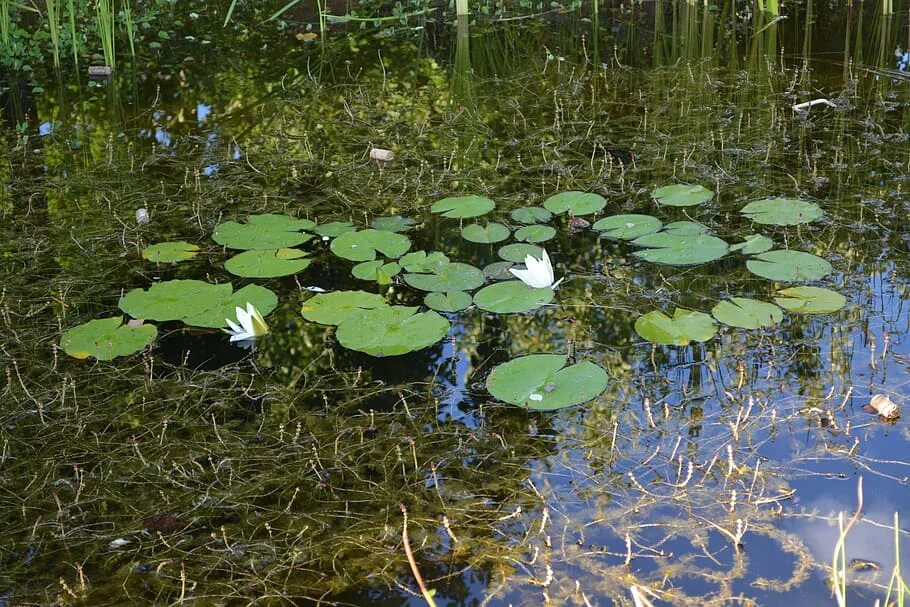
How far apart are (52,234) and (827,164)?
3.51m

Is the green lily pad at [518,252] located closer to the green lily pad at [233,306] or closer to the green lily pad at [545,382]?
the green lily pad at [545,382]

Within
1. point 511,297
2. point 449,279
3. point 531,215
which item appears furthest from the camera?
point 531,215

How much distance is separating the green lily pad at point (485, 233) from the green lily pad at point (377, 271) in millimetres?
380

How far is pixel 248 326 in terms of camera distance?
3.33 m

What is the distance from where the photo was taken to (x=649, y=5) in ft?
26.2

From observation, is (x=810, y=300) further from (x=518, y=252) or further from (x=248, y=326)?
(x=248, y=326)

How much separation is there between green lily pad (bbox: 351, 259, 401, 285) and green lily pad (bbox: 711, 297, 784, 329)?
118 cm

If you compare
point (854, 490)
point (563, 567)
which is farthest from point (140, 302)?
point (854, 490)

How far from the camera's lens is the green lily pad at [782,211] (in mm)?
3910

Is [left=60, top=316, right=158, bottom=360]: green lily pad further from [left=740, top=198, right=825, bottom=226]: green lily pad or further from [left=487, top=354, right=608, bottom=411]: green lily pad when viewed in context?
[left=740, top=198, right=825, bottom=226]: green lily pad

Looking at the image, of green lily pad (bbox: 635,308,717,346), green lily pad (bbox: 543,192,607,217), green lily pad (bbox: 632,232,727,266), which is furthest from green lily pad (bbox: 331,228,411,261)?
green lily pad (bbox: 635,308,717,346)

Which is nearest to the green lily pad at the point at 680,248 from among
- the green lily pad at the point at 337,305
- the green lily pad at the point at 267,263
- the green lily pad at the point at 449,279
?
the green lily pad at the point at 449,279

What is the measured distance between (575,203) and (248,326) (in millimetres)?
1566

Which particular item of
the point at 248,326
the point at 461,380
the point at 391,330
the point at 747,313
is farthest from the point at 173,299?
the point at 747,313
